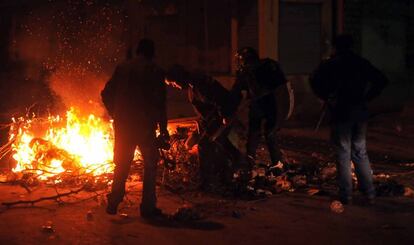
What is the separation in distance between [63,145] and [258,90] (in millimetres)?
3050

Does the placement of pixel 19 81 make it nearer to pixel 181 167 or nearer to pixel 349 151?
pixel 181 167

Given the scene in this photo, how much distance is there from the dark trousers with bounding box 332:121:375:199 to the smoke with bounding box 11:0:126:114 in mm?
6759

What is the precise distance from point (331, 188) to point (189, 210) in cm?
225

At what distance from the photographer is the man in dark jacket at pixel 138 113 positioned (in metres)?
6.42

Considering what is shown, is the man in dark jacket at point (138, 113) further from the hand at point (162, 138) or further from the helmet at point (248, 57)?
the helmet at point (248, 57)

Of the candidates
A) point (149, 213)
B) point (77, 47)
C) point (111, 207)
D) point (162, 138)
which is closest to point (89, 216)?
point (111, 207)

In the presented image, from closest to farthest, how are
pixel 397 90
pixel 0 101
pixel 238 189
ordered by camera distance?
pixel 238 189, pixel 397 90, pixel 0 101

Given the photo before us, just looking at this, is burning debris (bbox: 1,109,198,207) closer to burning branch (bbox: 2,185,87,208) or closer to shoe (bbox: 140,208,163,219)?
burning branch (bbox: 2,185,87,208)

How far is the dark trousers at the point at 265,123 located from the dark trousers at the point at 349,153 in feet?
4.99

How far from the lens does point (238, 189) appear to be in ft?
24.8

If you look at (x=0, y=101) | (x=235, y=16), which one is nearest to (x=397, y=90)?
(x=235, y=16)

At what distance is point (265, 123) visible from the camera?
8539 mm

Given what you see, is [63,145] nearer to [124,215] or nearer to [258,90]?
[124,215]

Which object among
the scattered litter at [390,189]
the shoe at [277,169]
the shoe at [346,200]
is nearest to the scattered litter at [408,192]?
the scattered litter at [390,189]
